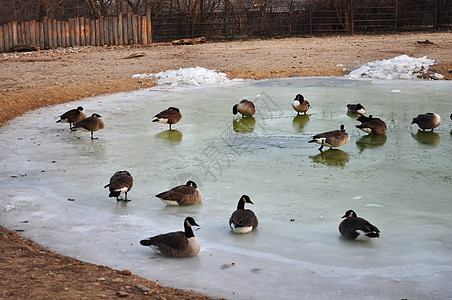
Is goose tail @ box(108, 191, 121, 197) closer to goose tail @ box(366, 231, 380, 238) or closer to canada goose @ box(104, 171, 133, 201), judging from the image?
canada goose @ box(104, 171, 133, 201)

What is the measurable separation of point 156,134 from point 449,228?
7305mm

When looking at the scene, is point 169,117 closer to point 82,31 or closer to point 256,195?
point 256,195

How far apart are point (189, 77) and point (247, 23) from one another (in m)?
15.8

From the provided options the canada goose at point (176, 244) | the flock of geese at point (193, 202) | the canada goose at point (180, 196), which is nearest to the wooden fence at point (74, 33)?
the flock of geese at point (193, 202)

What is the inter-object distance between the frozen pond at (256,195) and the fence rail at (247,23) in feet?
→ 55.3

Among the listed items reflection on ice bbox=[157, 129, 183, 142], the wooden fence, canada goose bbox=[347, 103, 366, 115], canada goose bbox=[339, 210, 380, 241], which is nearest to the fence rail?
the wooden fence

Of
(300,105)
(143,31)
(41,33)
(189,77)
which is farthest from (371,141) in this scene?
(41,33)

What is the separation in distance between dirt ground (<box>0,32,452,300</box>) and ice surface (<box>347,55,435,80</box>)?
0.62 metres

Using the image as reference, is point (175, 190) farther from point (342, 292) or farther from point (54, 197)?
point (342, 292)

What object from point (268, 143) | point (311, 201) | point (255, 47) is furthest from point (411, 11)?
point (311, 201)

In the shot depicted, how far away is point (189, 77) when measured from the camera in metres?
20.5

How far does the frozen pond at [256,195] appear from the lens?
6.18 metres

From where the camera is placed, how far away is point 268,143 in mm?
12016

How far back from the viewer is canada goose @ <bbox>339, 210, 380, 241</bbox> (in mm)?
6805
